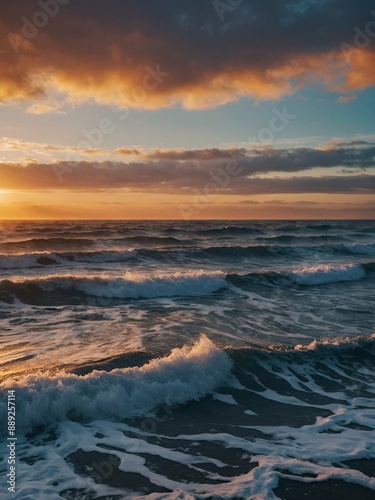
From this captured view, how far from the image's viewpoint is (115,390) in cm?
689

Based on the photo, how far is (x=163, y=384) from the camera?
24.2ft

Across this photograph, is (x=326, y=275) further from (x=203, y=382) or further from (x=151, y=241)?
(x=151, y=241)

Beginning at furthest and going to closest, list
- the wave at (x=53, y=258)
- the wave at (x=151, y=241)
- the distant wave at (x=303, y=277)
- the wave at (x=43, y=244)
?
the wave at (x=151, y=241), the wave at (x=43, y=244), the wave at (x=53, y=258), the distant wave at (x=303, y=277)

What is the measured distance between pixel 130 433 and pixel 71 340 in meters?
4.82

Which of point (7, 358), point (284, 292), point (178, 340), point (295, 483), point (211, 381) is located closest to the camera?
point (295, 483)

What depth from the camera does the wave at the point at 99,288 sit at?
665 inches

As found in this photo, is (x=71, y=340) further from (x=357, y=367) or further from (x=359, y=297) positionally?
(x=359, y=297)

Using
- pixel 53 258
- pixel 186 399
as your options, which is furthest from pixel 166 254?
pixel 186 399

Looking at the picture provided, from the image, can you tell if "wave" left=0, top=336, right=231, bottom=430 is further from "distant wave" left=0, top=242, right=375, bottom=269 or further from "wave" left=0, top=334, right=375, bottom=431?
"distant wave" left=0, top=242, right=375, bottom=269

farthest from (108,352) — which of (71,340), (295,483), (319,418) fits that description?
(295,483)

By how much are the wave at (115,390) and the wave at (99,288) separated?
31.0ft

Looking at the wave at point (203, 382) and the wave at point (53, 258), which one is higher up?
the wave at point (53, 258)

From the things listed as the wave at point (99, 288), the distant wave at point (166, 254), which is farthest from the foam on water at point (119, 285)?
the distant wave at point (166, 254)

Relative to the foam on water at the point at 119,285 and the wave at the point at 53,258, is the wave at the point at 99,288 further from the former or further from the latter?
the wave at the point at 53,258
